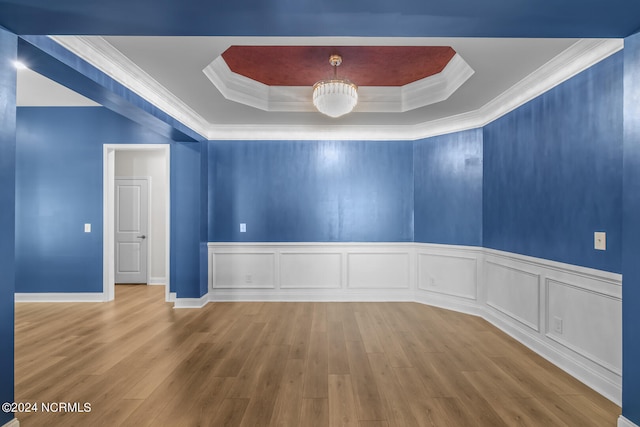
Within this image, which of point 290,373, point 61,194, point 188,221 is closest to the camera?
point 290,373

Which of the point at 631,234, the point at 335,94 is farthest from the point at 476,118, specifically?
the point at 631,234

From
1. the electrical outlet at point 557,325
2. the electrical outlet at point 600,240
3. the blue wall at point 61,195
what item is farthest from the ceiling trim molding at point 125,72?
the electrical outlet at point 557,325

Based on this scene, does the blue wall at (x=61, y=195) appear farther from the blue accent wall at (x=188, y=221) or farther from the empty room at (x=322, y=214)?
the blue accent wall at (x=188, y=221)

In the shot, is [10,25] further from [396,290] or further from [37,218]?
[396,290]

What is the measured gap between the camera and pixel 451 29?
1979mm

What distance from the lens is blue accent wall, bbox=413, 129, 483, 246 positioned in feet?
15.2

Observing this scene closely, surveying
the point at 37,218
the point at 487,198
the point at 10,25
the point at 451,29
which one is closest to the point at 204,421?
the point at 10,25

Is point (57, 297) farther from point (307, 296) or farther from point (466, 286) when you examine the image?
point (466, 286)

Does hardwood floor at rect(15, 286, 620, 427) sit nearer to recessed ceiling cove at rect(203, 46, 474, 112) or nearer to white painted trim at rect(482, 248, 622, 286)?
white painted trim at rect(482, 248, 622, 286)

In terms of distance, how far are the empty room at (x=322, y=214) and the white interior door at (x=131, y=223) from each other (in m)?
0.05

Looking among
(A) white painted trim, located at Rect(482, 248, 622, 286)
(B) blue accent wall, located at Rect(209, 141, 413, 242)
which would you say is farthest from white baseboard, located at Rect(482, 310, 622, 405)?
(B) blue accent wall, located at Rect(209, 141, 413, 242)

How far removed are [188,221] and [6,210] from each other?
308cm

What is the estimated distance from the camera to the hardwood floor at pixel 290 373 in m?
2.30

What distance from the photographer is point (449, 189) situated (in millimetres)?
4891
